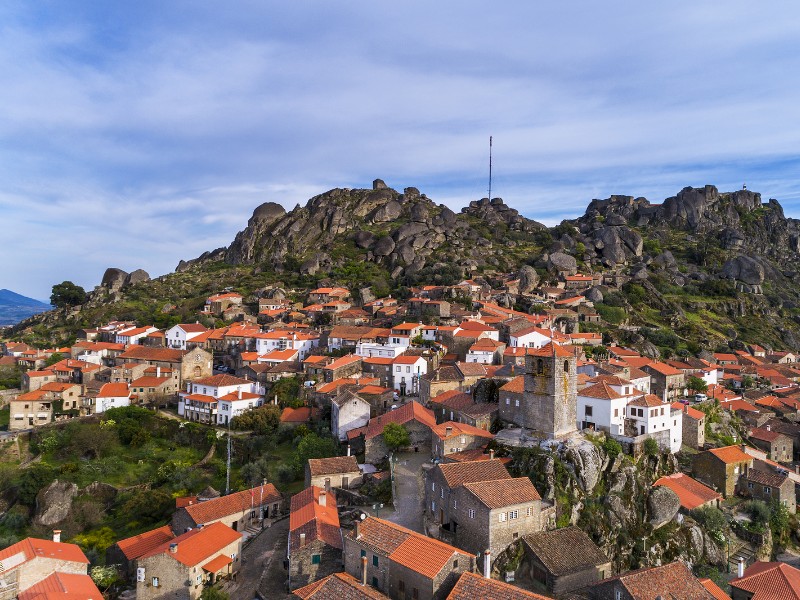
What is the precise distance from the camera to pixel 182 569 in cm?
2472

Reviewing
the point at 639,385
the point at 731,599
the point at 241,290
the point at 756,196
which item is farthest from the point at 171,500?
the point at 756,196

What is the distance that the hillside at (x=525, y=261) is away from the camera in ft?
277

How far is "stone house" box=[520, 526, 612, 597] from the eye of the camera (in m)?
23.9

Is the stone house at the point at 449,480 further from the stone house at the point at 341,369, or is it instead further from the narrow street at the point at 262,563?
the stone house at the point at 341,369

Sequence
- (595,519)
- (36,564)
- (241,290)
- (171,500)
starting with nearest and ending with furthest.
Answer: (36,564) < (595,519) < (171,500) < (241,290)

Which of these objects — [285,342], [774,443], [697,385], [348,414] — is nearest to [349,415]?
[348,414]

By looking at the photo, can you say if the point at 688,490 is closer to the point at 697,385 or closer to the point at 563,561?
the point at 563,561

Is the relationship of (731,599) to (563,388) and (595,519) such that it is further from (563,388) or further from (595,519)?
(563,388)

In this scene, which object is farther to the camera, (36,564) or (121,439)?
(121,439)

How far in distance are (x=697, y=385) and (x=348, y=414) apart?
3298 cm

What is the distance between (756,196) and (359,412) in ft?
513

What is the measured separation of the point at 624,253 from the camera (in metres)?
109

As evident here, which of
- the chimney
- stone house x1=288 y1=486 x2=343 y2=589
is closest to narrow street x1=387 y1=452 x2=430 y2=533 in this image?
stone house x1=288 y1=486 x2=343 y2=589

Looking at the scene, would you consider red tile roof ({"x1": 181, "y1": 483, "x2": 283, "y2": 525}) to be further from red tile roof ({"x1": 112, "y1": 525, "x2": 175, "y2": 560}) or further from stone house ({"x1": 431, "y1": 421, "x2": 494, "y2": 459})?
stone house ({"x1": 431, "y1": 421, "x2": 494, "y2": 459})
